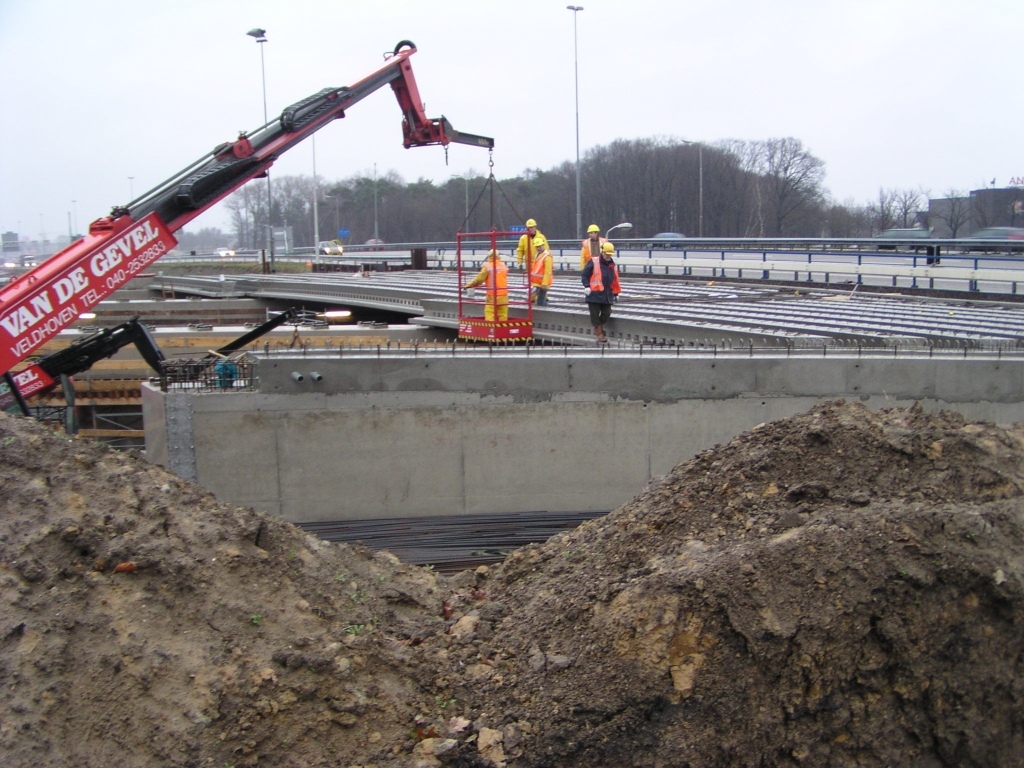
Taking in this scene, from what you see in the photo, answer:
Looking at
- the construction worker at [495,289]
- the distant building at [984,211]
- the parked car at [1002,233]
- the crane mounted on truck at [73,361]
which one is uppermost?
the distant building at [984,211]

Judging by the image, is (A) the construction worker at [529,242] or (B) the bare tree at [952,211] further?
(B) the bare tree at [952,211]

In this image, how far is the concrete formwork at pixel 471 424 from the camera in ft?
30.3

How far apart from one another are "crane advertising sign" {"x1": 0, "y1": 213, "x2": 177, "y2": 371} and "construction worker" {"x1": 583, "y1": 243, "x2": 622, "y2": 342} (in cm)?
584

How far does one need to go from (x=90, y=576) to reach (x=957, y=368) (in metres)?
8.54

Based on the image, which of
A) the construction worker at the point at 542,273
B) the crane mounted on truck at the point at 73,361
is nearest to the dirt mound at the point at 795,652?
the crane mounted on truck at the point at 73,361

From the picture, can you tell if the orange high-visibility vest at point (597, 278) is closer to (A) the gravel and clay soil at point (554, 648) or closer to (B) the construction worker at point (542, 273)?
(B) the construction worker at point (542, 273)

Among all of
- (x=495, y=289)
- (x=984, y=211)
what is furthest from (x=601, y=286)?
(x=984, y=211)

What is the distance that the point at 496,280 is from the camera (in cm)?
1227

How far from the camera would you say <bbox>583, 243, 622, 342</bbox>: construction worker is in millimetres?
11844

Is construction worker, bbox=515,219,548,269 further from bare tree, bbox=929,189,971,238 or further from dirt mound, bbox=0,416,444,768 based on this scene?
bare tree, bbox=929,189,971,238

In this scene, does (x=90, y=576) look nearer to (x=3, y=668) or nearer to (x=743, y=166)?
(x=3, y=668)

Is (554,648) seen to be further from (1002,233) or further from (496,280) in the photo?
(1002,233)

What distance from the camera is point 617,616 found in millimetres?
4801

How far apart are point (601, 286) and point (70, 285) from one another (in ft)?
22.5
